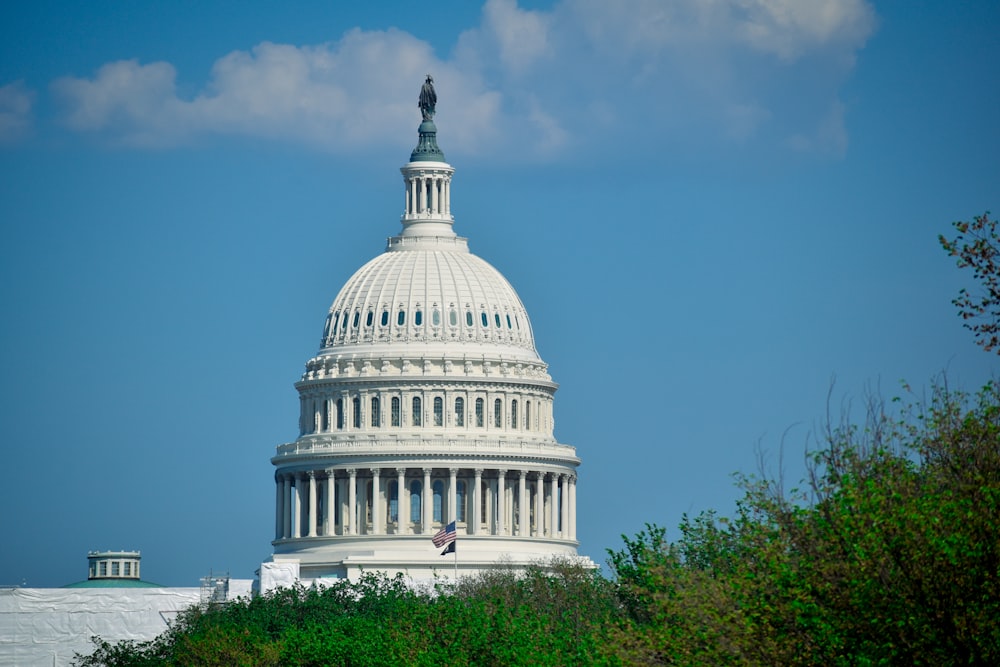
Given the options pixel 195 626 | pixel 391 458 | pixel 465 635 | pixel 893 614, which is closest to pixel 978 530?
pixel 893 614

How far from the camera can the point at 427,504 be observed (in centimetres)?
19688

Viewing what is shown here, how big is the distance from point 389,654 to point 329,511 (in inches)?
3991

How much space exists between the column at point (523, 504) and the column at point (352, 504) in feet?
38.8

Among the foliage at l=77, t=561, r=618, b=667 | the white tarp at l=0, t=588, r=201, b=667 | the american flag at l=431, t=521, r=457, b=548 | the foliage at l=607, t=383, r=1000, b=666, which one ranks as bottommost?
the foliage at l=607, t=383, r=1000, b=666

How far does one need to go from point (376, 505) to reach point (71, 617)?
82.5 feet

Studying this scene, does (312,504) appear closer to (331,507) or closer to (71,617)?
(331,507)

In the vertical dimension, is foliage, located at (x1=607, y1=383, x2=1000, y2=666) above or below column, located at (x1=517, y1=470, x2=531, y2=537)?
below

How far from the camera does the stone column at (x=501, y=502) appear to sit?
196m

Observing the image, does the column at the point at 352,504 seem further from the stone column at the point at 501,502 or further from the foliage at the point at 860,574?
the foliage at the point at 860,574

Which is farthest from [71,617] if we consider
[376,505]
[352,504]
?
[376,505]

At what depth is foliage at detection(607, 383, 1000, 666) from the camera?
50.9m

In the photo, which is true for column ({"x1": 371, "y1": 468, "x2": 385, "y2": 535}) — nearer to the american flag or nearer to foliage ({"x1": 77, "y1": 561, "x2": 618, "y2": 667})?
the american flag

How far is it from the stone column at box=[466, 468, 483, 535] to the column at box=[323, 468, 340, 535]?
32.7 ft

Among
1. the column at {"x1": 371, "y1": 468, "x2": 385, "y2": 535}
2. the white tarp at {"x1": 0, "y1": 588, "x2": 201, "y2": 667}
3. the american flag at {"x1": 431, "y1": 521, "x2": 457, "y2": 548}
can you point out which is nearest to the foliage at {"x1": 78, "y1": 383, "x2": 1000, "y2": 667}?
the american flag at {"x1": 431, "y1": 521, "x2": 457, "y2": 548}
